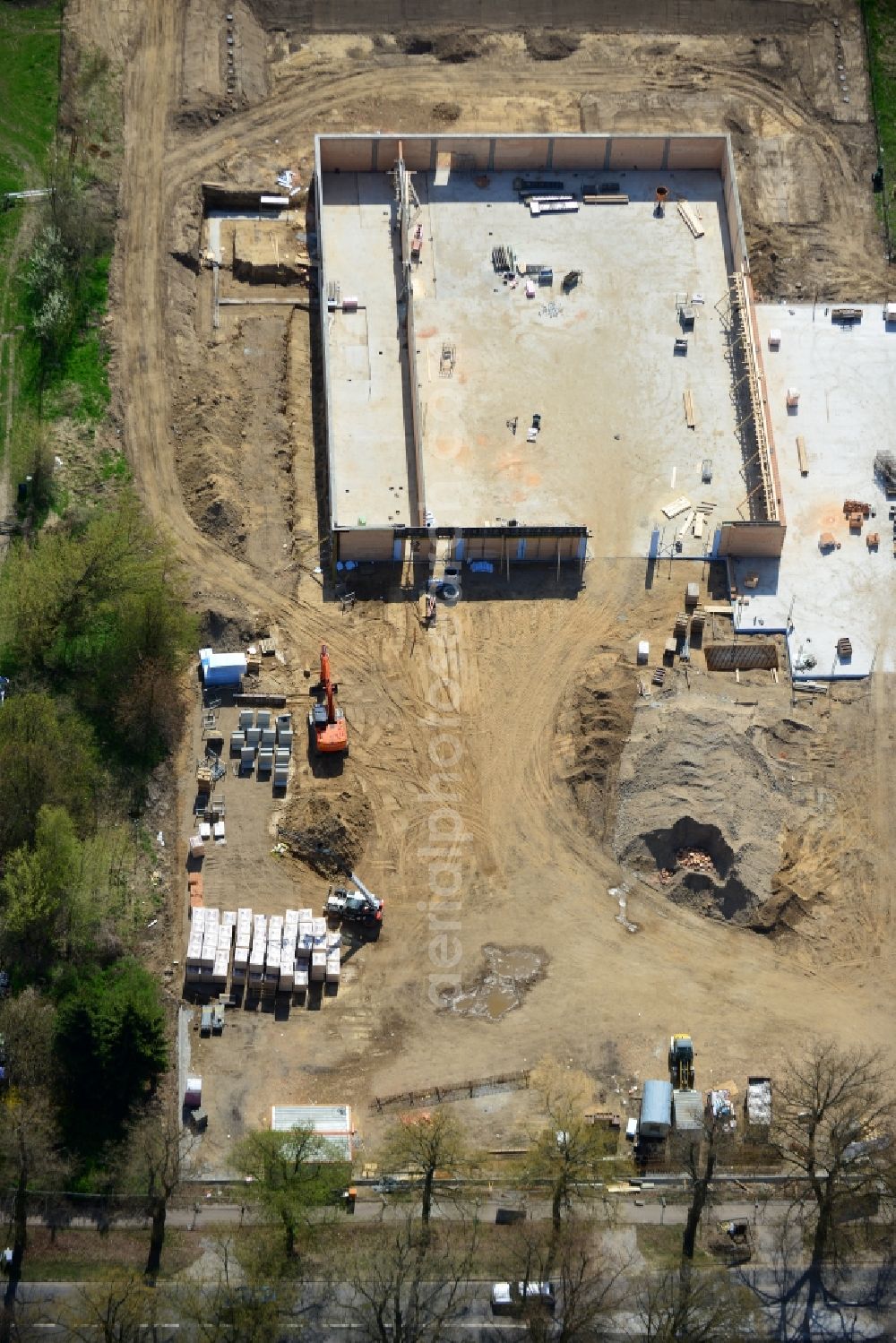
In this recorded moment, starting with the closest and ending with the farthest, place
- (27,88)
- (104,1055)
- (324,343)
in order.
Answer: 1. (104,1055)
2. (324,343)
3. (27,88)

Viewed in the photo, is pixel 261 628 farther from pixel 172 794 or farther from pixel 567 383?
pixel 567 383

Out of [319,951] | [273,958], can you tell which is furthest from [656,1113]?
[273,958]

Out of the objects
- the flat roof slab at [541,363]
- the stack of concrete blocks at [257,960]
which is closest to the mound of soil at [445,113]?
the flat roof slab at [541,363]

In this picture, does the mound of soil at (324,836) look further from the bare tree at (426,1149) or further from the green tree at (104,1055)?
the bare tree at (426,1149)

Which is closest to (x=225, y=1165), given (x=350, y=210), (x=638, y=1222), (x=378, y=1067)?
(x=378, y=1067)

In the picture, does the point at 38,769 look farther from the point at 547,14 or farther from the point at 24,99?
the point at 547,14

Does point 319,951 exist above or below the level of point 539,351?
below
